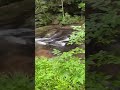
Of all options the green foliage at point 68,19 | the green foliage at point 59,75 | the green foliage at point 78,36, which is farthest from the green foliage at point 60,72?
the green foliage at point 68,19

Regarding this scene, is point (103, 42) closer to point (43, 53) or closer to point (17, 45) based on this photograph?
point (43, 53)

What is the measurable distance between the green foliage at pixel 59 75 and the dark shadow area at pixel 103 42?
129 mm

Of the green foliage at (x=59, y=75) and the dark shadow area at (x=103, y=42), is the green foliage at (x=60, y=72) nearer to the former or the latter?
the green foliage at (x=59, y=75)

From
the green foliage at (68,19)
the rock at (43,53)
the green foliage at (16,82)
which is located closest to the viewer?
the green foliage at (16,82)

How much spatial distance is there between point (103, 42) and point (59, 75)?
0.46 m

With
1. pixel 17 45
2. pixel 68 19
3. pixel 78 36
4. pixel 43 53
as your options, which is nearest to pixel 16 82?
pixel 17 45

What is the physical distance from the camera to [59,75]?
93.5 inches

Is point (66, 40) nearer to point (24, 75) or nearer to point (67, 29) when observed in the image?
point (67, 29)

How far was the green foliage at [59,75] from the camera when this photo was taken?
2316mm

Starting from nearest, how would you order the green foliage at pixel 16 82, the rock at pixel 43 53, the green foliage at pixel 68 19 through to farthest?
the green foliage at pixel 16 82, the rock at pixel 43 53, the green foliage at pixel 68 19

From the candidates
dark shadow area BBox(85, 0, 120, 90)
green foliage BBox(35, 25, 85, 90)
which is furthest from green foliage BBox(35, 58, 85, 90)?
dark shadow area BBox(85, 0, 120, 90)

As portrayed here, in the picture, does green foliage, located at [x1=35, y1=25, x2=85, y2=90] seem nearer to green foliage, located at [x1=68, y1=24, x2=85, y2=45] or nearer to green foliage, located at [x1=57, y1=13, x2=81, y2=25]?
green foliage, located at [x1=68, y1=24, x2=85, y2=45]

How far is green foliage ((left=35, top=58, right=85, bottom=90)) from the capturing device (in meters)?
2.32

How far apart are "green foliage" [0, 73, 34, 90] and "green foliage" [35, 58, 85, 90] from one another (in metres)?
0.15
